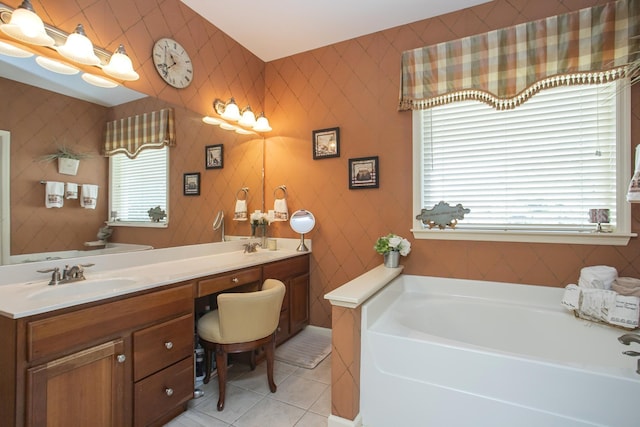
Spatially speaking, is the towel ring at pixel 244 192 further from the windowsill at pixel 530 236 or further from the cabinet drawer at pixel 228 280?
the windowsill at pixel 530 236

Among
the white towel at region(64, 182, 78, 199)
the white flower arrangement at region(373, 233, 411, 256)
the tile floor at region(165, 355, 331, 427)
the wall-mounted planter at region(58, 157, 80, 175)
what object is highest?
the wall-mounted planter at region(58, 157, 80, 175)

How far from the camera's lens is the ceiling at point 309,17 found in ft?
7.71

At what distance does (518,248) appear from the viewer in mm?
2215

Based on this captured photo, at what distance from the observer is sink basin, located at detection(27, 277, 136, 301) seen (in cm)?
140

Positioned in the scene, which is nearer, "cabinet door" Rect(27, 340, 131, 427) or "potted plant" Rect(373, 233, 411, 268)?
"cabinet door" Rect(27, 340, 131, 427)

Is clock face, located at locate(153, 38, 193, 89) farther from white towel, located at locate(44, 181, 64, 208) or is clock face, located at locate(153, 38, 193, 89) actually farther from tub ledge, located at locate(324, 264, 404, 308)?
tub ledge, located at locate(324, 264, 404, 308)

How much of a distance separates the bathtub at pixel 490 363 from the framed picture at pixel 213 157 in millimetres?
1772

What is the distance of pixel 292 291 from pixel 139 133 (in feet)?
5.71

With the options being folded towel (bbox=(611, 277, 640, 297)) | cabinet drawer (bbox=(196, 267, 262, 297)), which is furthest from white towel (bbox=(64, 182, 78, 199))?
folded towel (bbox=(611, 277, 640, 297))

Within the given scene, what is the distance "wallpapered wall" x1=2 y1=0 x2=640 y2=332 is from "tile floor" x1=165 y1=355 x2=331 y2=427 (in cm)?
82

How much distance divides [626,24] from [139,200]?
336 cm

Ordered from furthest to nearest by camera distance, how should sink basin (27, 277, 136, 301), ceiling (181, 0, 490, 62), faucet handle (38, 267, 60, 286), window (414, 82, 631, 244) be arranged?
ceiling (181, 0, 490, 62) < window (414, 82, 631, 244) < faucet handle (38, 267, 60, 286) < sink basin (27, 277, 136, 301)

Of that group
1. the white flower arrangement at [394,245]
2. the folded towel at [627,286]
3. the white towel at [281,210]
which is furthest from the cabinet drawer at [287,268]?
the folded towel at [627,286]

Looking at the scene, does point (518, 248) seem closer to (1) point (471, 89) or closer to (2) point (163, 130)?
(1) point (471, 89)
